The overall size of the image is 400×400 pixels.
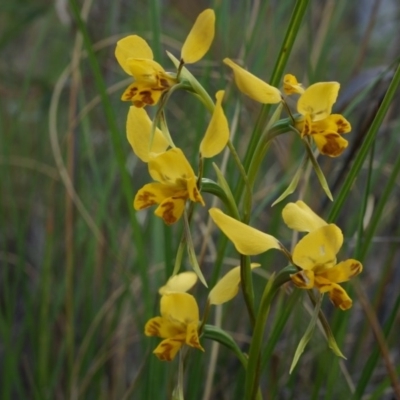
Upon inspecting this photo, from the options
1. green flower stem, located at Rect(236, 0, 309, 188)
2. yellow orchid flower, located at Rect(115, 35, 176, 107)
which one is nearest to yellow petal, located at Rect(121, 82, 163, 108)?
yellow orchid flower, located at Rect(115, 35, 176, 107)

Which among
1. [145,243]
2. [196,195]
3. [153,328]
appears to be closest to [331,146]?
[196,195]

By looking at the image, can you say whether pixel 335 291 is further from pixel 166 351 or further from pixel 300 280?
pixel 166 351

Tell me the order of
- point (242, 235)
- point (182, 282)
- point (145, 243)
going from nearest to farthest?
point (242, 235), point (182, 282), point (145, 243)

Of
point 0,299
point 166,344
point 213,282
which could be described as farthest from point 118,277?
point 166,344

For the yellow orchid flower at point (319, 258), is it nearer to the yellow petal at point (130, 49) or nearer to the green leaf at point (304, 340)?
the green leaf at point (304, 340)

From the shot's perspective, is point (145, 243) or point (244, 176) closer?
point (244, 176)

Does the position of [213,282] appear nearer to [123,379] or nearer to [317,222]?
[317,222]

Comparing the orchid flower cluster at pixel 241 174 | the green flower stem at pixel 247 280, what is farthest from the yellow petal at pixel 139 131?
the green flower stem at pixel 247 280
